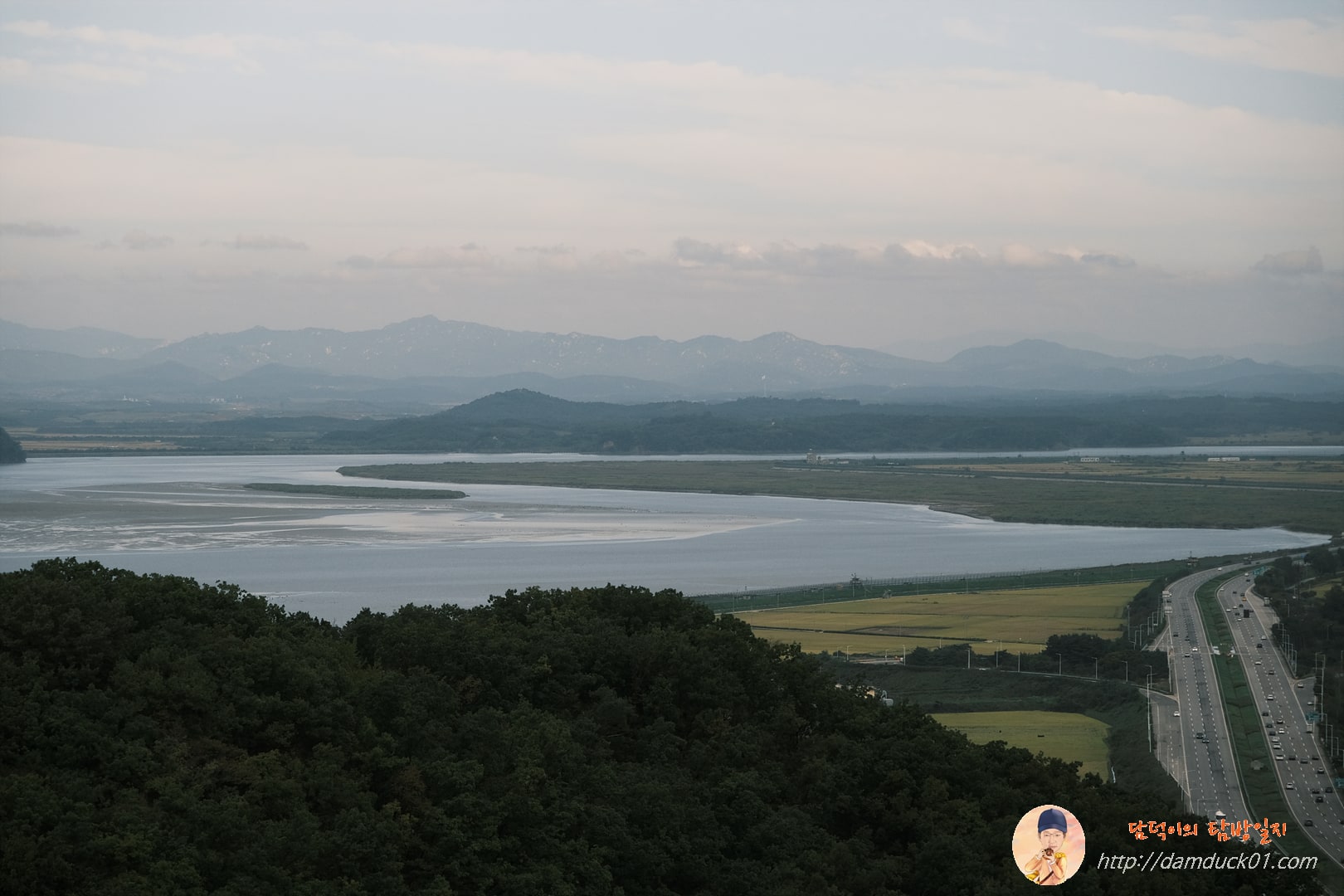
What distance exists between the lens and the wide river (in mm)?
35188

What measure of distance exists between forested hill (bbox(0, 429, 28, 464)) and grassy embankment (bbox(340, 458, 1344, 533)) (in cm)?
1758

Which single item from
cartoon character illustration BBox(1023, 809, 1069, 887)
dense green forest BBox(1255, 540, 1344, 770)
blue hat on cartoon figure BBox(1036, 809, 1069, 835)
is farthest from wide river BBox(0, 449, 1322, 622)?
cartoon character illustration BBox(1023, 809, 1069, 887)

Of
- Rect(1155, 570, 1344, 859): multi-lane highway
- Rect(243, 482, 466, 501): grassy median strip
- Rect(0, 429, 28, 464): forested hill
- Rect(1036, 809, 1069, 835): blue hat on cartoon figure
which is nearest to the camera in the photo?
Rect(1036, 809, 1069, 835): blue hat on cartoon figure

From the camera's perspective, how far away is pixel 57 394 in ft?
620

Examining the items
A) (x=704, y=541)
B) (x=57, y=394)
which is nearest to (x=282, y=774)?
(x=704, y=541)

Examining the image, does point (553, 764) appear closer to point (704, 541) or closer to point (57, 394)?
point (704, 541)

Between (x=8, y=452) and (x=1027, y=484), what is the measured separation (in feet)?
181

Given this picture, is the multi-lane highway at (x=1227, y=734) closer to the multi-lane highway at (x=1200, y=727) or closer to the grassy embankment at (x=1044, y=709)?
the multi-lane highway at (x=1200, y=727)

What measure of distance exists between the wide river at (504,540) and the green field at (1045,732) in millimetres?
10316

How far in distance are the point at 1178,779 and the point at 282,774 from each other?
11874 millimetres

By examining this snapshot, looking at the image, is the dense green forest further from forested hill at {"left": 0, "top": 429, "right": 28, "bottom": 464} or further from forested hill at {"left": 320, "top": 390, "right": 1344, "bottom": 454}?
forested hill at {"left": 320, "top": 390, "right": 1344, "bottom": 454}

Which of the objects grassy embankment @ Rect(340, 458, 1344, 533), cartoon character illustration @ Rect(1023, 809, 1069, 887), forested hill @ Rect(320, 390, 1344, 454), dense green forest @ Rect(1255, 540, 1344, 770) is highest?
forested hill @ Rect(320, 390, 1344, 454)

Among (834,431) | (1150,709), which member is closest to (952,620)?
(1150,709)

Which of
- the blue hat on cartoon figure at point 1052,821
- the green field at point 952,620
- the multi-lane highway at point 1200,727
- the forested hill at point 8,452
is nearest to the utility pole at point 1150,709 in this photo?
the multi-lane highway at point 1200,727
